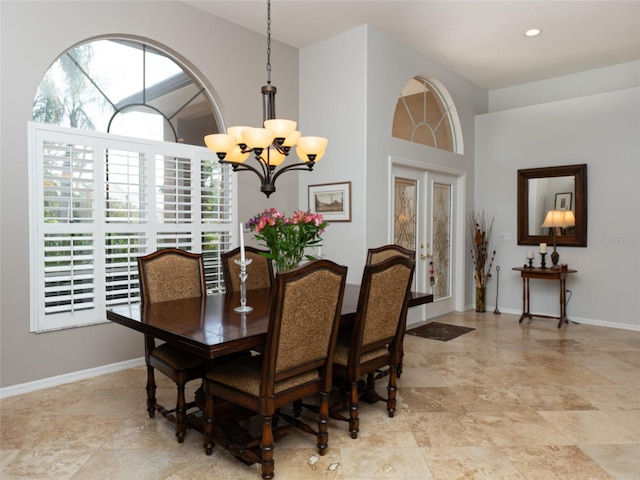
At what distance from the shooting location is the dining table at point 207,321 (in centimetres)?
200

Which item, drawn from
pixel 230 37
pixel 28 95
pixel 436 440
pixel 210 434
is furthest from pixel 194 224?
pixel 436 440

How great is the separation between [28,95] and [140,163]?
902 mm

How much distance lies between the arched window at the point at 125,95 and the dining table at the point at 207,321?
1.74 metres

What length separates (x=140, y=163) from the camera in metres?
3.79

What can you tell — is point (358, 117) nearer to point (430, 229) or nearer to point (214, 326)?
point (430, 229)

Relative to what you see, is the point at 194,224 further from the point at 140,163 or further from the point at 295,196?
the point at 295,196

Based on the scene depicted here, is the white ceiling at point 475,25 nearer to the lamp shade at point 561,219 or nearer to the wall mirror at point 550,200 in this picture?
the wall mirror at point 550,200

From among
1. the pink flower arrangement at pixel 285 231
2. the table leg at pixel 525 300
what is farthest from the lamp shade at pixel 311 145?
the table leg at pixel 525 300

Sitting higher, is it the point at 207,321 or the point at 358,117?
the point at 358,117

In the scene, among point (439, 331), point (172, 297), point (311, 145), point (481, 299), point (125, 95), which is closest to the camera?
point (172, 297)

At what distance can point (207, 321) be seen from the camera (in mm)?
2357

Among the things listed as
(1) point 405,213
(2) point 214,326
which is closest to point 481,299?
(1) point 405,213

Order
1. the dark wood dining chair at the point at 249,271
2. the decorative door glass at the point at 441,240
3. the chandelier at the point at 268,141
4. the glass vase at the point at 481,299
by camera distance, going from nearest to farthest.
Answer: the chandelier at the point at 268,141 < the dark wood dining chair at the point at 249,271 < the decorative door glass at the point at 441,240 < the glass vase at the point at 481,299

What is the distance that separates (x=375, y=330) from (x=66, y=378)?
8.10 feet
